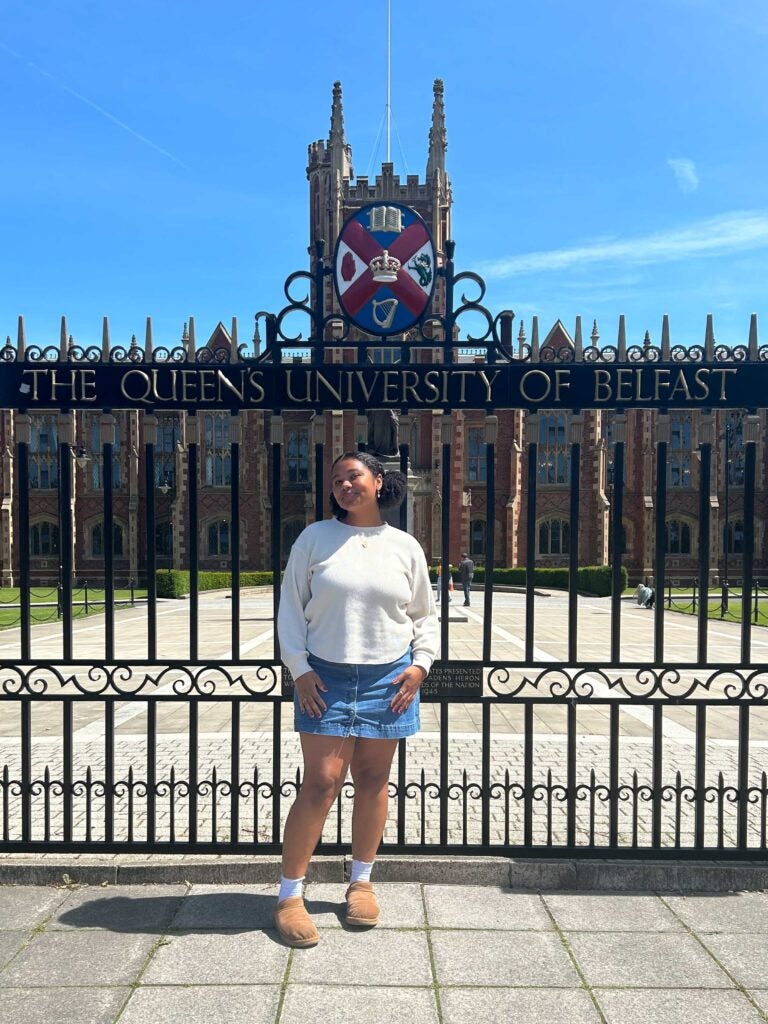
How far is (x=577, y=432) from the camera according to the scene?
14.8 ft

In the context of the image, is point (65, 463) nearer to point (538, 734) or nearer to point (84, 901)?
point (84, 901)

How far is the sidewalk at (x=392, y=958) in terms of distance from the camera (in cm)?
303

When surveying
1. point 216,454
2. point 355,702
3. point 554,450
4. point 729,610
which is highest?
point 554,450

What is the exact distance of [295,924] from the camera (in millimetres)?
3562

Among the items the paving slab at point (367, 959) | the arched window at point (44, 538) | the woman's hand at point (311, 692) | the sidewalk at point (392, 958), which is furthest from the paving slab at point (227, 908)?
the arched window at point (44, 538)

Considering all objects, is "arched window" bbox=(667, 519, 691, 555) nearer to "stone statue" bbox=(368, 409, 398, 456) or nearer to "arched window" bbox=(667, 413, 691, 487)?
"arched window" bbox=(667, 413, 691, 487)

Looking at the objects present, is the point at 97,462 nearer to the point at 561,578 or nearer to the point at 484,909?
the point at 561,578

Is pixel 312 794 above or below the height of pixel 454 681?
below

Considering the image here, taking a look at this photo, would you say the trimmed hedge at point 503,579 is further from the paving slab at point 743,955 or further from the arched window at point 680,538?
the paving slab at point 743,955

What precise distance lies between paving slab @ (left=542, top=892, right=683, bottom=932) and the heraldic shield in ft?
10.7

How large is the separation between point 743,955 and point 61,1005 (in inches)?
115

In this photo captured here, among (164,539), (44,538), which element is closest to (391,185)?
(164,539)

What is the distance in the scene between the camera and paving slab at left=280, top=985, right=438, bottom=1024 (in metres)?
2.96

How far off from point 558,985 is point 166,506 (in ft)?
136
